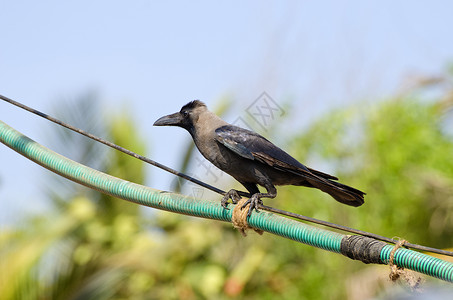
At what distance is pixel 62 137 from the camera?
10719mm

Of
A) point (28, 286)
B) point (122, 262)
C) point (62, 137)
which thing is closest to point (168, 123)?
point (28, 286)

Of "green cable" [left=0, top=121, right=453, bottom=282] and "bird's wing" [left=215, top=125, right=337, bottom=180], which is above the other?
"bird's wing" [left=215, top=125, right=337, bottom=180]

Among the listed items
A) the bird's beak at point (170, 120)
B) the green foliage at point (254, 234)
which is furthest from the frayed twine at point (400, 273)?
the green foliage at point (254, 234)

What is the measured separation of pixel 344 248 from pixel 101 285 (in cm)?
548

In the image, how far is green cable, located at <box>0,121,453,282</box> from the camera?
3488mm

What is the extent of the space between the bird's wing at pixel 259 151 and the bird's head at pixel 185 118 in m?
0.40

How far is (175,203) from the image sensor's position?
3.95 meters

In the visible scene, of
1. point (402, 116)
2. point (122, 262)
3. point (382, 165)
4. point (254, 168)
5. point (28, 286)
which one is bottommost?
point (28, 286)

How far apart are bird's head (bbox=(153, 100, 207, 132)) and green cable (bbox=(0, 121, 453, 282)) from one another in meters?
1.39

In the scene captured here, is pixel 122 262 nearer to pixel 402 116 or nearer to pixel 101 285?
pixel 101 285

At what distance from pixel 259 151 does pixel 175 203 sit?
4.15 ft

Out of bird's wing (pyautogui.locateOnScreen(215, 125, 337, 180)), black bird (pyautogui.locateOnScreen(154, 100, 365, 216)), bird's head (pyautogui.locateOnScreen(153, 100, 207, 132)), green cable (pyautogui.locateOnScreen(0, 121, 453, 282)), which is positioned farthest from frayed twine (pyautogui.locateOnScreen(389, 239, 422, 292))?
bird's head (pyautogui.locateOnScreen(153, 100, 207, 132))

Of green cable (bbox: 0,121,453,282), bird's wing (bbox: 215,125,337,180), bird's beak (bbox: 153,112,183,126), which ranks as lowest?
green cable (bbox: 0,121,453,282)

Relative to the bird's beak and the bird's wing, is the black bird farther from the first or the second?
the bird's beak
